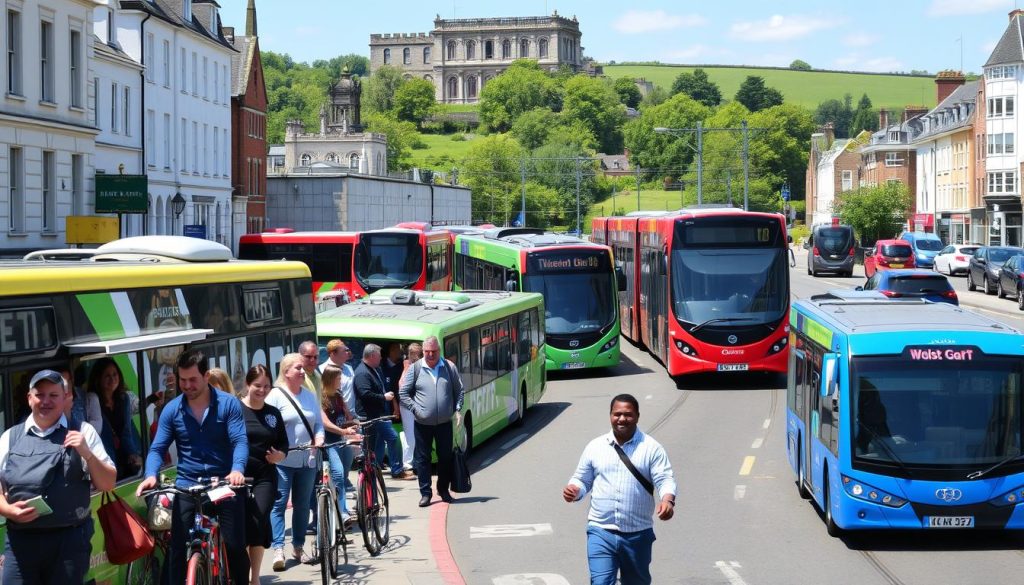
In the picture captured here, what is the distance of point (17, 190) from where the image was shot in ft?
127

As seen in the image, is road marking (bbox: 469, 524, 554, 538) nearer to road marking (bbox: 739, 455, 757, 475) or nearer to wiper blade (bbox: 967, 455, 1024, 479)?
wiper blade (bbox: 967, 455, 1024, 479)

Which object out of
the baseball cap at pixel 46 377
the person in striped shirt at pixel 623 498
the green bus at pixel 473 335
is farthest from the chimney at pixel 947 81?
the baseball cap at pixel 46 377

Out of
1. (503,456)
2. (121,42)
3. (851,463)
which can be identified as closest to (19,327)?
(851,463)

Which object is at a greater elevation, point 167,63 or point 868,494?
point 167,63

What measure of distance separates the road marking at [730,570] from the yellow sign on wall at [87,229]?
29349 millimetres

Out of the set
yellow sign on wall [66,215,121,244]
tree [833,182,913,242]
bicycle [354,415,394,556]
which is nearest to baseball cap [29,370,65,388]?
bicycle [354,415,394,556]

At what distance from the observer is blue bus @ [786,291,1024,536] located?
13.4 m

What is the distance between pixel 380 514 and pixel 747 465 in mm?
7007

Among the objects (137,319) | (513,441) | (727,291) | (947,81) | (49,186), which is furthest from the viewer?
(947,81)

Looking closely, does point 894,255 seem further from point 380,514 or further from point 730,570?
point 380,514

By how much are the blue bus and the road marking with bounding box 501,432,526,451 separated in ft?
26.7

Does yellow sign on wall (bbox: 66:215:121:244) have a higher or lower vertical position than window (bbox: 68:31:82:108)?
lower

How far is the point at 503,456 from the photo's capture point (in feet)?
68.0

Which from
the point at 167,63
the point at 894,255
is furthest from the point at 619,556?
the point at 167,63
